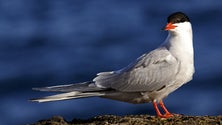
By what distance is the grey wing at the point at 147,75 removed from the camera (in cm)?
874

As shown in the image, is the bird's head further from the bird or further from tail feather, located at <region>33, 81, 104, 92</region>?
tail feather, located at <region>33, 81, 104, 92</region>

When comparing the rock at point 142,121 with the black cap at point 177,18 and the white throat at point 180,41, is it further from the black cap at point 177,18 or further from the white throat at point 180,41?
the black cap at point 177,18

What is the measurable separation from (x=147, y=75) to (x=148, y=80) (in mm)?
79

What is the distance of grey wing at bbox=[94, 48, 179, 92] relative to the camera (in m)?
8.74

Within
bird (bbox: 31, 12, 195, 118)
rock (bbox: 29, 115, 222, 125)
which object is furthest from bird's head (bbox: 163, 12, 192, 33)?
rock (bbox: 29, 115, 222, 125)

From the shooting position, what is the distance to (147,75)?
888 cm

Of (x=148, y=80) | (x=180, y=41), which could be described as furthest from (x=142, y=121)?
(x=180, y=41)

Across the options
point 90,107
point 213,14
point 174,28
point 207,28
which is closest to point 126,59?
point 90,107

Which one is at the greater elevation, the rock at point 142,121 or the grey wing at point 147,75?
the grey wing at point 147,75

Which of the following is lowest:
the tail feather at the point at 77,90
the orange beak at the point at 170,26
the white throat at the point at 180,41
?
the tail feather at the point at 77,90

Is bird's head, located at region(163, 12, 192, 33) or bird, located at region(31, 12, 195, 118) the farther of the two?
bird's head, located at region(163, 12, 192, 33)

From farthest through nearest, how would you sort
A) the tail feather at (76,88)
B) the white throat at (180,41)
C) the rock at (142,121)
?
the white throat at (180,41) → the tail feather at (76,88) → the rock at (142,121)

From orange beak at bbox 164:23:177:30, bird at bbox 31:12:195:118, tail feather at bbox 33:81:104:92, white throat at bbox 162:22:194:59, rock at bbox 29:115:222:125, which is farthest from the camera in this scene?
orange beak at bbox 164:23:177:30

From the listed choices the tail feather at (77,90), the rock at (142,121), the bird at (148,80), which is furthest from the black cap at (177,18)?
the rock at (142,121)
